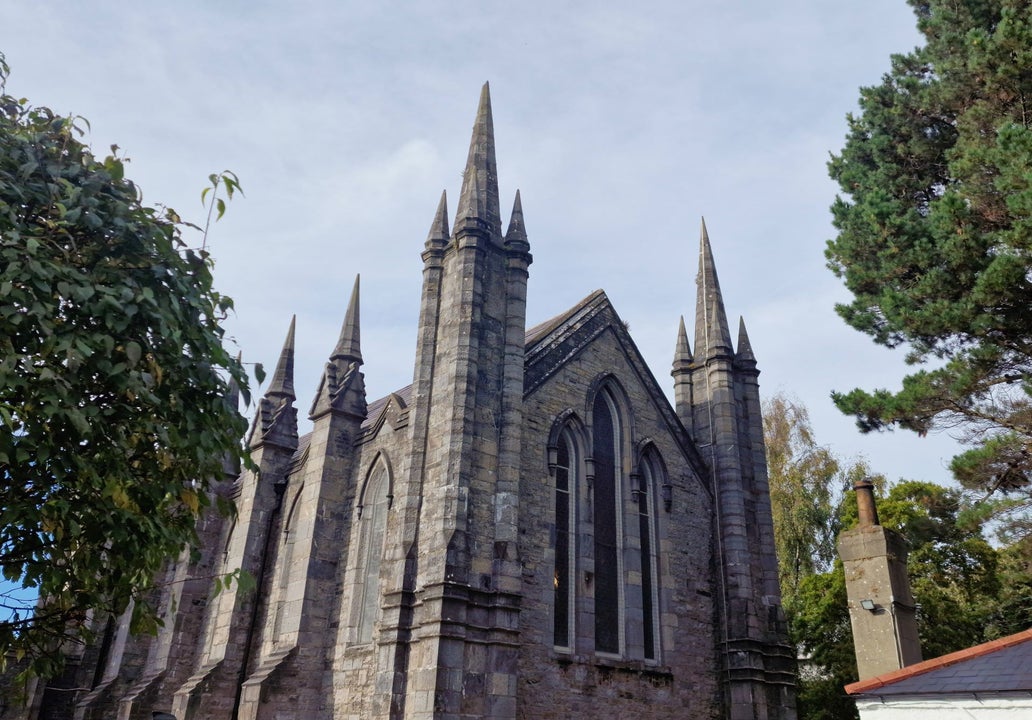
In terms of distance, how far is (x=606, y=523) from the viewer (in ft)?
57.5

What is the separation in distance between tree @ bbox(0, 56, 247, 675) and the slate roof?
7.89m

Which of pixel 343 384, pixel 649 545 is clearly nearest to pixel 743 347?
pixel 649 545

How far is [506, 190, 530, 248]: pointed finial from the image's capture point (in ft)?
56.5

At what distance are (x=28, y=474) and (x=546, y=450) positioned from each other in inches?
435

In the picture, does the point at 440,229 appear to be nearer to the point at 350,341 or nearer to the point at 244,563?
the point at 350,341

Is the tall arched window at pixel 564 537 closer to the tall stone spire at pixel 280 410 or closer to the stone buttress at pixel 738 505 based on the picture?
the stone buttress at pixel 738 505

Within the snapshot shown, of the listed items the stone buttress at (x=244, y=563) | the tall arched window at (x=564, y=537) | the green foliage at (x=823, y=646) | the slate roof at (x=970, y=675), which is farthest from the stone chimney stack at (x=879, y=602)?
the green foliage at (x=823, y=646)

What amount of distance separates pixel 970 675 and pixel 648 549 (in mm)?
8952

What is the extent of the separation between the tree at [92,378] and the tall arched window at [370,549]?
360 inches

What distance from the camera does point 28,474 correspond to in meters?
6.81

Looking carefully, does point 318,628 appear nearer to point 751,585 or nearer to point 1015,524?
point 751,585

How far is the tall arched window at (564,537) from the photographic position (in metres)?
15.8

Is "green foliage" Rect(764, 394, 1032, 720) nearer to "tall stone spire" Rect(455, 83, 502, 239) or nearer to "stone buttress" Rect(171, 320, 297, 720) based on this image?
"tall stone spire" Rect(455, 83, 502, 239)

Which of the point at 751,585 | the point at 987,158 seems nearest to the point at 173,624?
the point at 751,585
